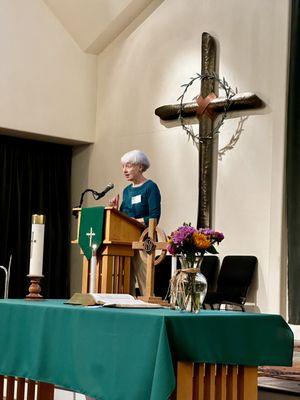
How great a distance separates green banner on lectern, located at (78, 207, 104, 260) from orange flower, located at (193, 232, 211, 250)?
1346mm

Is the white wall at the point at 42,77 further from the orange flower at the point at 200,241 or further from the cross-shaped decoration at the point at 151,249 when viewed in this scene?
the orange flower at the point at 200,241

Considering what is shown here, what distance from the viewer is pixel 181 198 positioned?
331 inches

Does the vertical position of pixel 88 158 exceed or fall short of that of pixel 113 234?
it exceeds it

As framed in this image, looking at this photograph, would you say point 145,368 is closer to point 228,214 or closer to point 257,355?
point 257,355

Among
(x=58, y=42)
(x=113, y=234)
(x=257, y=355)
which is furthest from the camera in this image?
(x=58, y=42)

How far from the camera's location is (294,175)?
7.29m

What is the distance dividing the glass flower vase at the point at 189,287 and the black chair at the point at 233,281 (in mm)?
4115

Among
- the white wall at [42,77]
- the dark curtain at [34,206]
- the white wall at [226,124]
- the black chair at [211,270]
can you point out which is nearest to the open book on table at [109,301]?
the white wall at [226,124]

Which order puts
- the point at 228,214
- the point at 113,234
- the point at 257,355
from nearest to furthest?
the point at 257,355 < the point at 113,234 < the point at 228,214

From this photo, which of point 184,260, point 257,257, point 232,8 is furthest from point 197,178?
point 184,260

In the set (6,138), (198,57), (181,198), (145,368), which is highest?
(198,57)

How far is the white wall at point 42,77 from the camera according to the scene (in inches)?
343

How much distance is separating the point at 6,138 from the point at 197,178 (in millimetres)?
2619

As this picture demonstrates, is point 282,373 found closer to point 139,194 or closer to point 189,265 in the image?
point 139,194
